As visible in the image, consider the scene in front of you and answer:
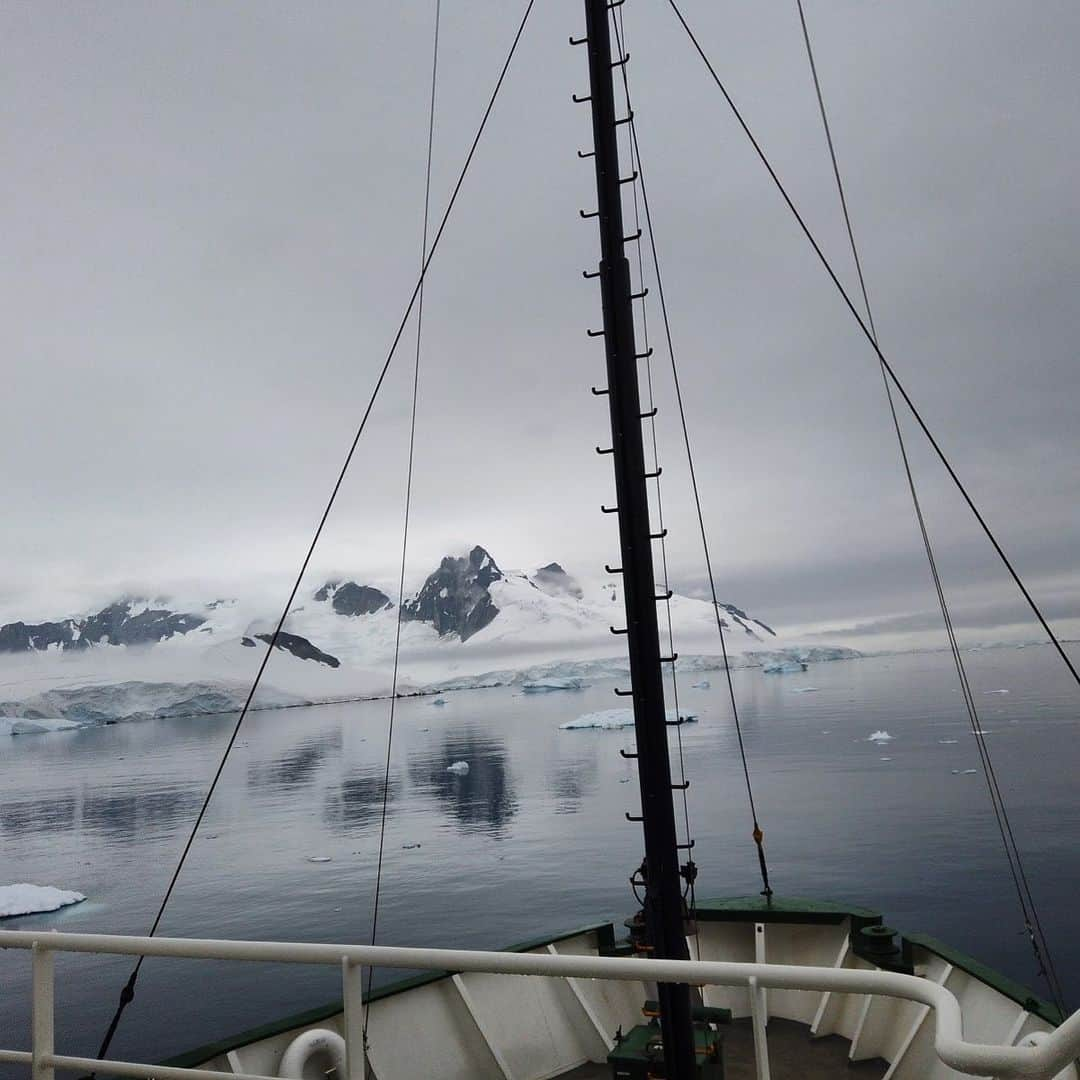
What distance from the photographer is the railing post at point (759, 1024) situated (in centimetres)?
202

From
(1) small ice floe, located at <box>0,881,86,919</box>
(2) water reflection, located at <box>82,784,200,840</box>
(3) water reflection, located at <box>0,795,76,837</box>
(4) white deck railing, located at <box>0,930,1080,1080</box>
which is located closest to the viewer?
(4) white deck railing, located at <box>0,930,1080,1080</box>

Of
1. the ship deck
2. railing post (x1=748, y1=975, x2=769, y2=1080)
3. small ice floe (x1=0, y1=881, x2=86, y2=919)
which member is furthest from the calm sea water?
railing post (x1=748, y1=975, x2=769, y2=1080)

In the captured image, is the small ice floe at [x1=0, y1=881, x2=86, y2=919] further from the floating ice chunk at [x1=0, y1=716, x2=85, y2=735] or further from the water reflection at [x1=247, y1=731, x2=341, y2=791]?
the floating ice chunk at [x1=0, y1=716, x2=85, y2=735]

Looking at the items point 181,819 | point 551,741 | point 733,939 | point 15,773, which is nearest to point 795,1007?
point 733,939

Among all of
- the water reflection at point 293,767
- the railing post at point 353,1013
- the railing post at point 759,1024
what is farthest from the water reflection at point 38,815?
the railing post at point 759,1024

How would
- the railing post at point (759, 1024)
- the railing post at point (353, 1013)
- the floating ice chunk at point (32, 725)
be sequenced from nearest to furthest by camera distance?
the railing post at point (759, 1024)
the railing post at point (353, 1013)
the floating ice chunk at point (32, 725)

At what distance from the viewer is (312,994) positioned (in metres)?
18.1

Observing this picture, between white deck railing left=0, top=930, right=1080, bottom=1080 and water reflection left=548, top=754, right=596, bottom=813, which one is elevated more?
white deck railing left=0, top=930, right=1080, bottom=1080

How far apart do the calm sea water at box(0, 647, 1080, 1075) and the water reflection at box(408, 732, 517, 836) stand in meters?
0.29

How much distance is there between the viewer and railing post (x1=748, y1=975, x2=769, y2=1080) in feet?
6.63

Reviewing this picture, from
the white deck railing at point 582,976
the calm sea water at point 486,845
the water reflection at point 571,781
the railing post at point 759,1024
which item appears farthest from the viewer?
the water reflection at point 571,781

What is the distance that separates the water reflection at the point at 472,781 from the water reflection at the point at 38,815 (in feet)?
65.5

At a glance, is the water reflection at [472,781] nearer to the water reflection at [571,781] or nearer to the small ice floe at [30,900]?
the water reflection at [571,781]

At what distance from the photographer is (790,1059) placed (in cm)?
635
